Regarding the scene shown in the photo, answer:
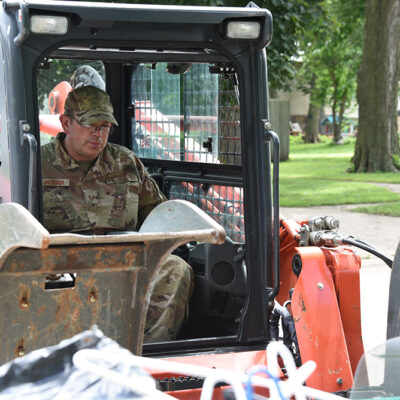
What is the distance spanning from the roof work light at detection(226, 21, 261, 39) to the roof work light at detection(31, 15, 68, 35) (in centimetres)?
73

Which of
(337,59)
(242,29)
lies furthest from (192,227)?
(337,59)

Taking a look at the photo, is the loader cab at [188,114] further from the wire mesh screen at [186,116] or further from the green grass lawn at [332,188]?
the green grass lawn at [332,188]

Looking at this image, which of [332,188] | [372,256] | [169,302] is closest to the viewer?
[169,302]

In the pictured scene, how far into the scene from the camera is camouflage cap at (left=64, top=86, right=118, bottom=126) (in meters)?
4.28

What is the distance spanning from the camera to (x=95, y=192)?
4234 mm

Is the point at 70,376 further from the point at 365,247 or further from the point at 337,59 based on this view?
the point at 337,59

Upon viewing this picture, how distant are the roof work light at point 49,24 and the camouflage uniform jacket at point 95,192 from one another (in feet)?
3.18

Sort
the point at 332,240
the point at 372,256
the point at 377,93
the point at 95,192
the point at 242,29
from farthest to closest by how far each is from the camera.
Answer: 1. the point at 377,93
2. the point at 372,256
3. the point at 95,192
4. the point at 332,240
5. the point at 242,29

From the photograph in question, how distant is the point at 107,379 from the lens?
61.5 inches

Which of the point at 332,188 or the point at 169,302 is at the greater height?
the point at 169,302

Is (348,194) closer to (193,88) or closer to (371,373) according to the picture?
(193,88)

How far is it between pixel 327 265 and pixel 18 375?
2.23m

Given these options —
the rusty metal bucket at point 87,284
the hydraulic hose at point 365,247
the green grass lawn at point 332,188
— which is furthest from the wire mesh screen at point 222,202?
the green grass lawn at point 332,188

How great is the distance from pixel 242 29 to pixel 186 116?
46.7 inches
